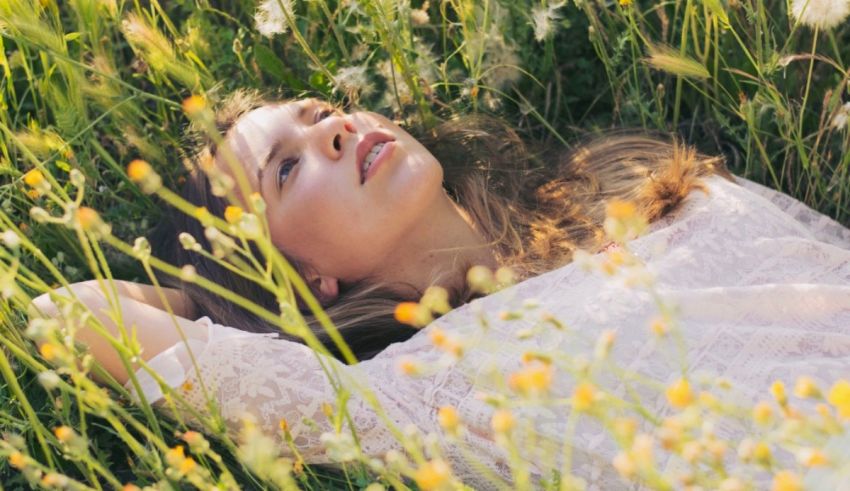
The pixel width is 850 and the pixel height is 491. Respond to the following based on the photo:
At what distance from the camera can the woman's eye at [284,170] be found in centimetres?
200

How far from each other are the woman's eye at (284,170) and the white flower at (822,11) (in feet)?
3.24

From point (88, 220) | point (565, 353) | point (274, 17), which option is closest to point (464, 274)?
point (565, 353)

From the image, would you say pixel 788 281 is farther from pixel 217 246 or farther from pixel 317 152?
pixel 217 246

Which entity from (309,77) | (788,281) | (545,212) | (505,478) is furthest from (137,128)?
(788,281)

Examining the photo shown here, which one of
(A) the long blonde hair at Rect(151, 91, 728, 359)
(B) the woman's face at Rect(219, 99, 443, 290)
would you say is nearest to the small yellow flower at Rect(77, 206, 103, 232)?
(B) the woman's face at Rect(219, 99, 443, 290)

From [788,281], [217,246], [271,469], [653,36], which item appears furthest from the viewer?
[653,36]

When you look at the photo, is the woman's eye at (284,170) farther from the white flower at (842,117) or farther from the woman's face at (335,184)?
the white flower at (842,117)

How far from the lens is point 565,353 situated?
173cm

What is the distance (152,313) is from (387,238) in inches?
18.4

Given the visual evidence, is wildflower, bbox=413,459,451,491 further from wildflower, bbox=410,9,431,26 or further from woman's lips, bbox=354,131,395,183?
wildflower, bbox=410,9,431,26

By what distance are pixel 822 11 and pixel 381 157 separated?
86cm

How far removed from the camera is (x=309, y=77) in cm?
243

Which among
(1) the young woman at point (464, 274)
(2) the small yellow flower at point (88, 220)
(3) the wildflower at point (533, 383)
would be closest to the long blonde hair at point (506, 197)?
(1) the young woman at point (464, 274)

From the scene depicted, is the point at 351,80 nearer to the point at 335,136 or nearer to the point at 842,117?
the point at 335,136
